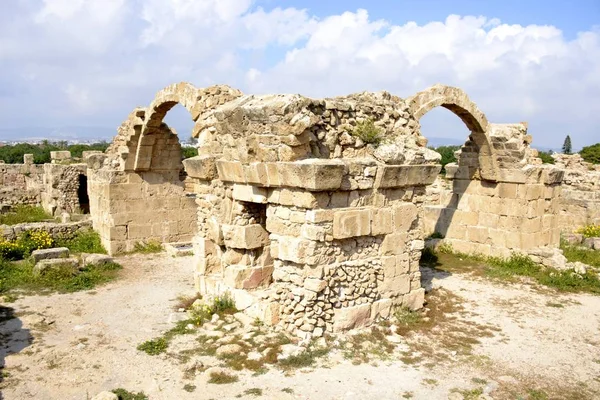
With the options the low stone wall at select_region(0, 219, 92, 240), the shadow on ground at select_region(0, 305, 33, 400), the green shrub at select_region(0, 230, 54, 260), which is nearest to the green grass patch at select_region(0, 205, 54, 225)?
the low stone wall at select_region(0, 219, 92, 240)

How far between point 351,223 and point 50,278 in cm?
567

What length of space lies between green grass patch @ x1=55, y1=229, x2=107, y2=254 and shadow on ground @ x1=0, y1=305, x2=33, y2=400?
4238mm

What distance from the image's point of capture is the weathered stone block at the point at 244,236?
7090mm

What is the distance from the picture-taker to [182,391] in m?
4.99

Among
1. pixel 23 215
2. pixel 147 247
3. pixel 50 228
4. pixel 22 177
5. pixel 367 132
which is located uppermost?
pixel 367 132

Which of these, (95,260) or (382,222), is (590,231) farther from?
(95,260)

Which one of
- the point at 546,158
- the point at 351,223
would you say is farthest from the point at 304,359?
the point at 546,158

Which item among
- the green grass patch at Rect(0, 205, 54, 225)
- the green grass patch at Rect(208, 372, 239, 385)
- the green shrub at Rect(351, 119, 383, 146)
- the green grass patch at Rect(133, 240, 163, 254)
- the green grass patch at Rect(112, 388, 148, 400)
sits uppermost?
the green shrub at Rect(351, 119, 383, 146)

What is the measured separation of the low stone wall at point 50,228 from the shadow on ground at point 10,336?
4.00 metres

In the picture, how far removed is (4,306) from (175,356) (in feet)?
11.3

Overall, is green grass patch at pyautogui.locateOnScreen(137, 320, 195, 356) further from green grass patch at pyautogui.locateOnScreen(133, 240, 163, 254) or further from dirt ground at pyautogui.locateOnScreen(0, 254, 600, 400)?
green grass patch at pyautogui.locateOnScreen(133, 240, 163, 254)

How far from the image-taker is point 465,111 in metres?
10.1

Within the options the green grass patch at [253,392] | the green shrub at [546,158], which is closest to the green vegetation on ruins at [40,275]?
the green grass patch at [253,392]

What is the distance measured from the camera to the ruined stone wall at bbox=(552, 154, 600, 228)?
13469 millimetres
